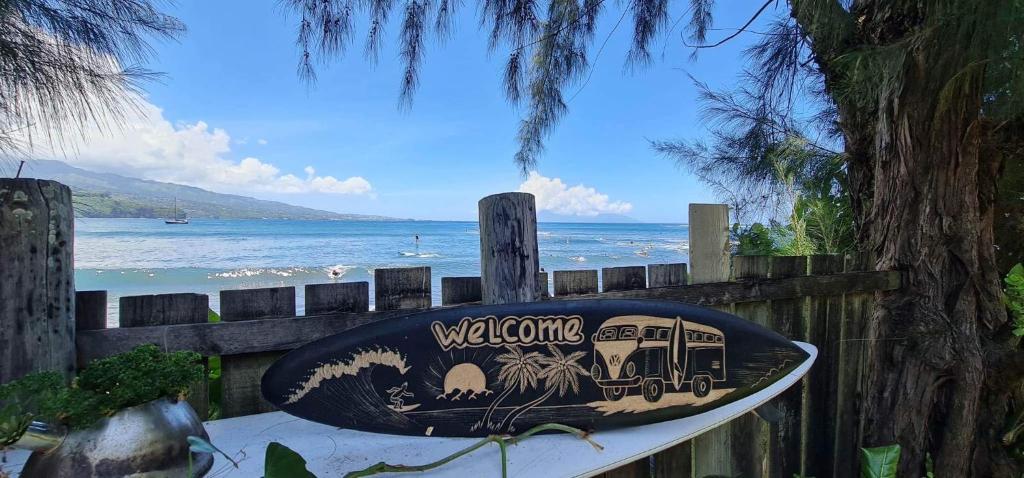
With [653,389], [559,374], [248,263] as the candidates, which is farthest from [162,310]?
[248,263]

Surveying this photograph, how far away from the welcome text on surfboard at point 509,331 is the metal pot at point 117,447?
480 mm

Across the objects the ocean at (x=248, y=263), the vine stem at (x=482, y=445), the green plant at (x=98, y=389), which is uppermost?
the green plant at (x=98, y=389)

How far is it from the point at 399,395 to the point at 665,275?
945 millimetres

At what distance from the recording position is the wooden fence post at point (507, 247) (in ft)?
3.84

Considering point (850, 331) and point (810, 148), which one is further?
point (810, 148)

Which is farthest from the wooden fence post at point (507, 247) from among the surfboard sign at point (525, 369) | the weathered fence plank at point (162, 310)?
the weathered fence plank at point (162, 310)

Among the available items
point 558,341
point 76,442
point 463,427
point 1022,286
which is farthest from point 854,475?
point 76,442

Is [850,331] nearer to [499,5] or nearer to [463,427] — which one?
[463,427]

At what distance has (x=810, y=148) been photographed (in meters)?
2.65

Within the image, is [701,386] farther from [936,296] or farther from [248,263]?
[248,263]

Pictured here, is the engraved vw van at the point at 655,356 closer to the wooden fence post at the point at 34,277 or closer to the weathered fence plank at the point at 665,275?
the weathered fence plank at the point at 665,275

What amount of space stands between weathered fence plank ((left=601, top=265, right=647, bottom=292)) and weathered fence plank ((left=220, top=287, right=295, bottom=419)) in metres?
0.88

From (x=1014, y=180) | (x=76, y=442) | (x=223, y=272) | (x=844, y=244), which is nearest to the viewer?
(x=76, y=442)

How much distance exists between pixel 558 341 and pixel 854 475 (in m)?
1.74
